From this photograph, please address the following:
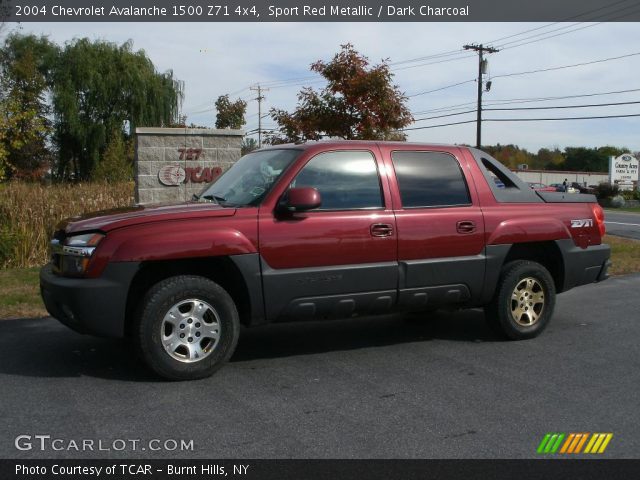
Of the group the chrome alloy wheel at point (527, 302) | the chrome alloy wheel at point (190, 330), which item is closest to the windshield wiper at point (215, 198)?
the chrome alloy wheel at point (190, 330)

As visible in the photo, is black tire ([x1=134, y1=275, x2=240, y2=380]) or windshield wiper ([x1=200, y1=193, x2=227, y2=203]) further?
windshield wiper ([x1=200, y1=193, x2=227, y2=203])

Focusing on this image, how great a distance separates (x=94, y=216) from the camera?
5379mm

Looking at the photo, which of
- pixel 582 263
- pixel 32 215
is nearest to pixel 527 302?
pixel 582 263

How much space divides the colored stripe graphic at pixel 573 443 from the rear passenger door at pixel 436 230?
2.03 meters

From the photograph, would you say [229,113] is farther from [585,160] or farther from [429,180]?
[585,160]

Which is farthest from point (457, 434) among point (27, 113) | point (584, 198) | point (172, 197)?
point (27, 113)

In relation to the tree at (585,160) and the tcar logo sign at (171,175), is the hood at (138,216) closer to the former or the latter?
the tcar logo sign at (171,175)

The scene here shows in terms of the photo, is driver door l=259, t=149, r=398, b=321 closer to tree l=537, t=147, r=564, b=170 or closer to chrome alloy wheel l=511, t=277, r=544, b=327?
chrome alloy wheel l=511, t=277, r=544, b=327

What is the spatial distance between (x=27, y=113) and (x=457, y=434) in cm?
1108

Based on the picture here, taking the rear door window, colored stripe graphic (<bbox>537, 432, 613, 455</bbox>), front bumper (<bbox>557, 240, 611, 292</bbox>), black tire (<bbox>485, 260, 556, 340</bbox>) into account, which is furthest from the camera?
front bumper (<bbox>557, 240, 611, 292</bbox>)

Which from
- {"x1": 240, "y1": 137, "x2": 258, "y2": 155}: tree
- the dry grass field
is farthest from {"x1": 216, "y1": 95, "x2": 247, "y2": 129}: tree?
the dry grass field

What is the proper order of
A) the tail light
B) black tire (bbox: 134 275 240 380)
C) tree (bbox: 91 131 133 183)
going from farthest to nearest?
tree (bbox: 91 131 133 183) → the tail light → black tire (bbox: 134 275 240 380)

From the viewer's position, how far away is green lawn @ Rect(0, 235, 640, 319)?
7570 mm

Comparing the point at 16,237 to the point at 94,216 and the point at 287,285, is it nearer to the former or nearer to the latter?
the point at 94,216
